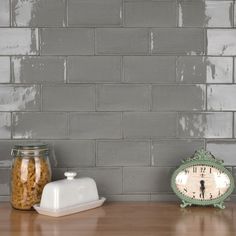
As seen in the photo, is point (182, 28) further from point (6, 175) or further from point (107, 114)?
point (6, 175)

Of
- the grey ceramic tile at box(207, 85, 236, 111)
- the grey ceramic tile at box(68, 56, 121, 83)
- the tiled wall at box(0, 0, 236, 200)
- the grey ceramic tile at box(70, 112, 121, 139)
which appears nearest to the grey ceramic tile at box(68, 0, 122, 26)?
the tiled wall at box(0, 0, 236, 200)

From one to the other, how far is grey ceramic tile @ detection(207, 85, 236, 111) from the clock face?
0.25 m

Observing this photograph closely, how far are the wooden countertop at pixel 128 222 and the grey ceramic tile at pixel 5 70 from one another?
1.53ft

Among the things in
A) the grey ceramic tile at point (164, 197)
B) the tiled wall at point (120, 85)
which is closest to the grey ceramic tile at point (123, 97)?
the tiled wall at point (120, 85)

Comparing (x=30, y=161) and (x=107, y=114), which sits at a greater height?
(x=107, y=114)

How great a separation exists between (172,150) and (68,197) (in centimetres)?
45

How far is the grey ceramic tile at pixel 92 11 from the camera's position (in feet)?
6.12

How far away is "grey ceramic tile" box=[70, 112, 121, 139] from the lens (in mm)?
1884

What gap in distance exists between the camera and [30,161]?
1.72 m

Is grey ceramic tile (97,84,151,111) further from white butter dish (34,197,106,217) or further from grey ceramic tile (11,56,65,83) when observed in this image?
white butter dish (34,197,106,217)

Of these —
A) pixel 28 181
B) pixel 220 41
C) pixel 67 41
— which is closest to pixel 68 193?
pixel 28 181

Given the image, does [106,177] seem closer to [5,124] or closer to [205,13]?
[5,124]

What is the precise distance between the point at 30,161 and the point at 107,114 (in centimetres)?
35

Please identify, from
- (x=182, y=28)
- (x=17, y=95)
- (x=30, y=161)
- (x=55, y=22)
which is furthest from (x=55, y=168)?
(x=182, y=28)
